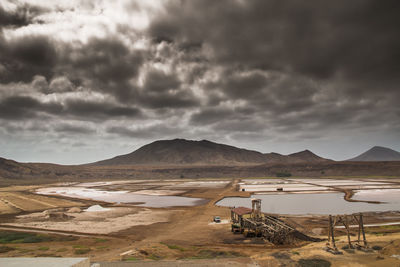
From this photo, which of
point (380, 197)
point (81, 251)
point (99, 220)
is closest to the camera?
point (81, 251)

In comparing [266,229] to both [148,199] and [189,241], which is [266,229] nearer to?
[189,241]

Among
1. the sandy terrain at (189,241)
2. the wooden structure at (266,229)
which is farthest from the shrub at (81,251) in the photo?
the wooden structure at (266,229)

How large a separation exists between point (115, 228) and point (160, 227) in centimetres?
723

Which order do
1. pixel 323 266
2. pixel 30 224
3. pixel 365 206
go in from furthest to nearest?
pixel 365 206
pixel 30 224
pixel 323 266

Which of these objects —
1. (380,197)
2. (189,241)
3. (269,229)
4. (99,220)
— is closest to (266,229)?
(269,229)

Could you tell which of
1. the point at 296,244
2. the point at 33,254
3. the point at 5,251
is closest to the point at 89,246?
the point at 33,254

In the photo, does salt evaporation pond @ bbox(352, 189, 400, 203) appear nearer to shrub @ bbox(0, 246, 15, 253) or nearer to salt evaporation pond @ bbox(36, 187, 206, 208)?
salt evaporation pond @ bbox(36, 187, 206, 208)

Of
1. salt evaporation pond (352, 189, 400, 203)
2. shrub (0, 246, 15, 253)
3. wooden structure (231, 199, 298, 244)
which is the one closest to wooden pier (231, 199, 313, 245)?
wooden structure (231, 199, 298, 244)

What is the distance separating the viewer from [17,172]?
648ft

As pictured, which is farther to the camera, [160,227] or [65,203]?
[65,203]

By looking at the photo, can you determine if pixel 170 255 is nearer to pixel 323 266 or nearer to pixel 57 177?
pixel 323 266

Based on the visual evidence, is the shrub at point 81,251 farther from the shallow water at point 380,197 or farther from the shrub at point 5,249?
the shallow water at point 380,197

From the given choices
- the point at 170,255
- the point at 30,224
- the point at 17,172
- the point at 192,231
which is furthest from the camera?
the point at 17,172

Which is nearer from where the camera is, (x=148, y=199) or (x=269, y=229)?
(x=269, y=229)
